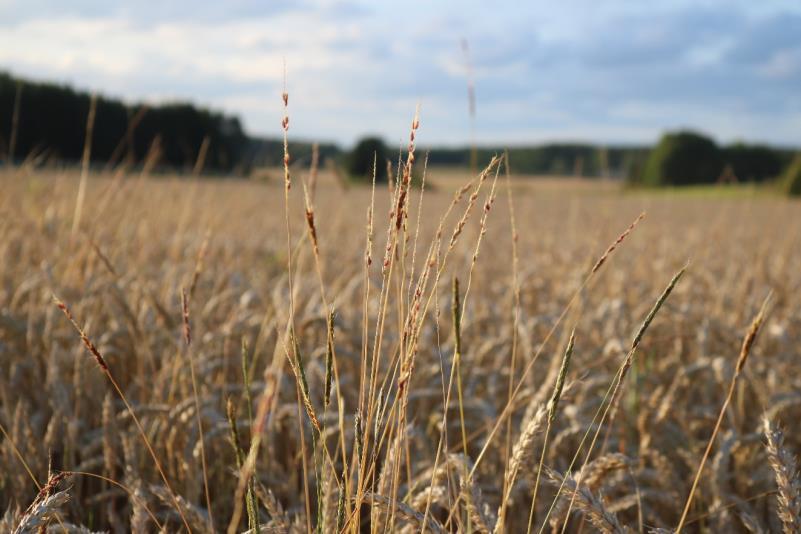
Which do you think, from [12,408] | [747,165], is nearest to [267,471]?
[12,408]

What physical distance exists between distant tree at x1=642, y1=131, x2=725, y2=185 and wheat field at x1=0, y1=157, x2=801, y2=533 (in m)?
52.4

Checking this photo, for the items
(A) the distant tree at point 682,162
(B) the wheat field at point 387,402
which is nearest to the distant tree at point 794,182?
(A) the distant tree at point 682,162

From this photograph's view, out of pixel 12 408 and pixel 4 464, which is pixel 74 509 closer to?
pixel 4 464

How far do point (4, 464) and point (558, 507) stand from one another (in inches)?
54.4

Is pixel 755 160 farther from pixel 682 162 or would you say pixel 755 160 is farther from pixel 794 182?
pixel 794 182

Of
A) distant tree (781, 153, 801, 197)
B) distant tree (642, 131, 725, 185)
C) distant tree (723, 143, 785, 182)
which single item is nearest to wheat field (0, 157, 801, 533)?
distant tree (781, 153, 801, 197)

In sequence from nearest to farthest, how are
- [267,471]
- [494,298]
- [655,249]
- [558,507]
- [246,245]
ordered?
[558,507] < [267,471] < [494,298] < [246,245] < [655,249]

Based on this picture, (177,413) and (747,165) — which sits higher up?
(747,165)

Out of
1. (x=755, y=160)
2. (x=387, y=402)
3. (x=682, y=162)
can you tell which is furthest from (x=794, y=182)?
(x=387, y=402)

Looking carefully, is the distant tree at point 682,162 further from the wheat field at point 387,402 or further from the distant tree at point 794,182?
the wheat field at point 387,402

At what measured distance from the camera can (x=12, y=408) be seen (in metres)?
2.13

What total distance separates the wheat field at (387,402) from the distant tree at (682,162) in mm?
52432

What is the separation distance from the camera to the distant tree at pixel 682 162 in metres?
52.3

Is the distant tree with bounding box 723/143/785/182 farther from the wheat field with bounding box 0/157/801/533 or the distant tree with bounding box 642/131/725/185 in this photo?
the wheat field with bounding box 0/157/801/533
